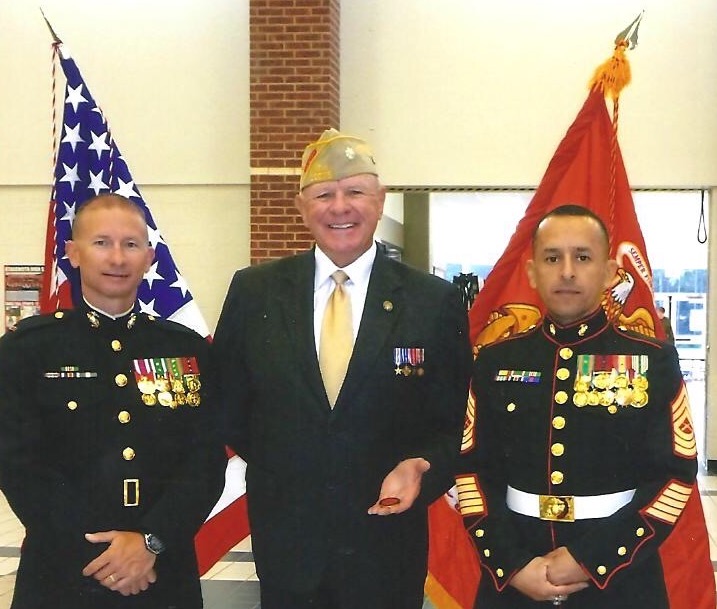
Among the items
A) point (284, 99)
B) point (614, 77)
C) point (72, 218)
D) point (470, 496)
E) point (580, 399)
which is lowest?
point (470, 496)

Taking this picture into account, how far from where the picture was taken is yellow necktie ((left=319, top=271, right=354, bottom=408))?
1.75m

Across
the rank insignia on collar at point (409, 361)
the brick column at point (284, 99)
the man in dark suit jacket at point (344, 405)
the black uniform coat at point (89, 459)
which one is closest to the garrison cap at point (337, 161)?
the man in dark suit jacket at point (344, 405)

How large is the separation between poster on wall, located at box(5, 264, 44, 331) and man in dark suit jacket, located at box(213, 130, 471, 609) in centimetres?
497

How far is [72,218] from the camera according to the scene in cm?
305

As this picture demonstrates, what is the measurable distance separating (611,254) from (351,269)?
1343mm

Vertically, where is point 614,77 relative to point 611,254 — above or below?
above

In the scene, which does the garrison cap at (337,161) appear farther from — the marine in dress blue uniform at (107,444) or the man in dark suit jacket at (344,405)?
the marine in dress blue uniform at (107,444)

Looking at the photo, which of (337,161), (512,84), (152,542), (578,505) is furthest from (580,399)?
(512,84)

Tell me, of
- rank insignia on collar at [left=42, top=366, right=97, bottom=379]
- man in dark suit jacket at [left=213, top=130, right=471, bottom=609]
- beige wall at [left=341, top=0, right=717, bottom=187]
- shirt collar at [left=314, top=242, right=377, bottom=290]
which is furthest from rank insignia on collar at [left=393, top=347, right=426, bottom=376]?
beige wall at [left=341, top=0, right=717, bottom=187]

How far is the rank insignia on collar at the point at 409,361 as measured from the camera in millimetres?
1753

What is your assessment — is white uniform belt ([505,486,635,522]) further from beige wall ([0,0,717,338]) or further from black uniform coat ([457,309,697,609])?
beige wall ([0,0,717,338])

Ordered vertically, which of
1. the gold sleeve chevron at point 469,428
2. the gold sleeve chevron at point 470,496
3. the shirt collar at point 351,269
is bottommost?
the gold sleeve chevron at point 470,496

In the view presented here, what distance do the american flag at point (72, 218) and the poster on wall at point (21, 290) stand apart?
11.2ft

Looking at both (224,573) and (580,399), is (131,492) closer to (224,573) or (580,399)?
(580,399)
